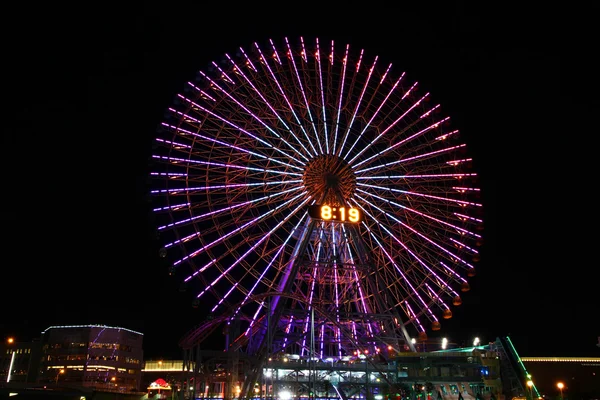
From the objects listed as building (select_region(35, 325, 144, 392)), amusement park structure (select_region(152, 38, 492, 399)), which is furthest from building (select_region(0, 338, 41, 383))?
amusement park structure (select_region(152, 38, 492, 399))

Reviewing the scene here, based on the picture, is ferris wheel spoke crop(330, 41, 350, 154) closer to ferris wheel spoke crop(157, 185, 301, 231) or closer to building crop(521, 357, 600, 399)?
ferris wheel spoke crop(157, 185, 301, 231)

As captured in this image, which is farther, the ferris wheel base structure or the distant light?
the distant light

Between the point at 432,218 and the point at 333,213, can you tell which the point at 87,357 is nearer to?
the point at 333,213

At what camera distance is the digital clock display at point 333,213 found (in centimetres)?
3581

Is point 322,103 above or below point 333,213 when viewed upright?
above

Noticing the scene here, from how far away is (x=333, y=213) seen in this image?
36.0m

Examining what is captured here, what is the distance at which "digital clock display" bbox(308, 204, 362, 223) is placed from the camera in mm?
35812

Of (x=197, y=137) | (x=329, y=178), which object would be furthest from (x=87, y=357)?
(x=329, y=178)

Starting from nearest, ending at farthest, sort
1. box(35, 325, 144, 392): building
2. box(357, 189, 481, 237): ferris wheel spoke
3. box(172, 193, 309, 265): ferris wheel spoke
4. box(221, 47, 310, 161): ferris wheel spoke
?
box(172, 193, 309, 265): ferris wheel spoke, box(221, 47, 310, 161): ferris wheel spoke, box(357, 189, 481, 237): ferris wheel spoke, box(35, 325, 144, 392): building

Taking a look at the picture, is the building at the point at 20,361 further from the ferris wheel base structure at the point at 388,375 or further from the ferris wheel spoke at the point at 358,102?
the ferris wheel spoke at the point at 358,102

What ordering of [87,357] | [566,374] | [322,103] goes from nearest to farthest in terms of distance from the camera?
[322,103] < [566,374] < [87,357]

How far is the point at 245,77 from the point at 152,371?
68834 millimetres

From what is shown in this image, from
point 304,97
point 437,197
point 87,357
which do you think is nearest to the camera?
point 304,97

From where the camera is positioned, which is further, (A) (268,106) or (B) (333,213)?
(A) (268,106)
